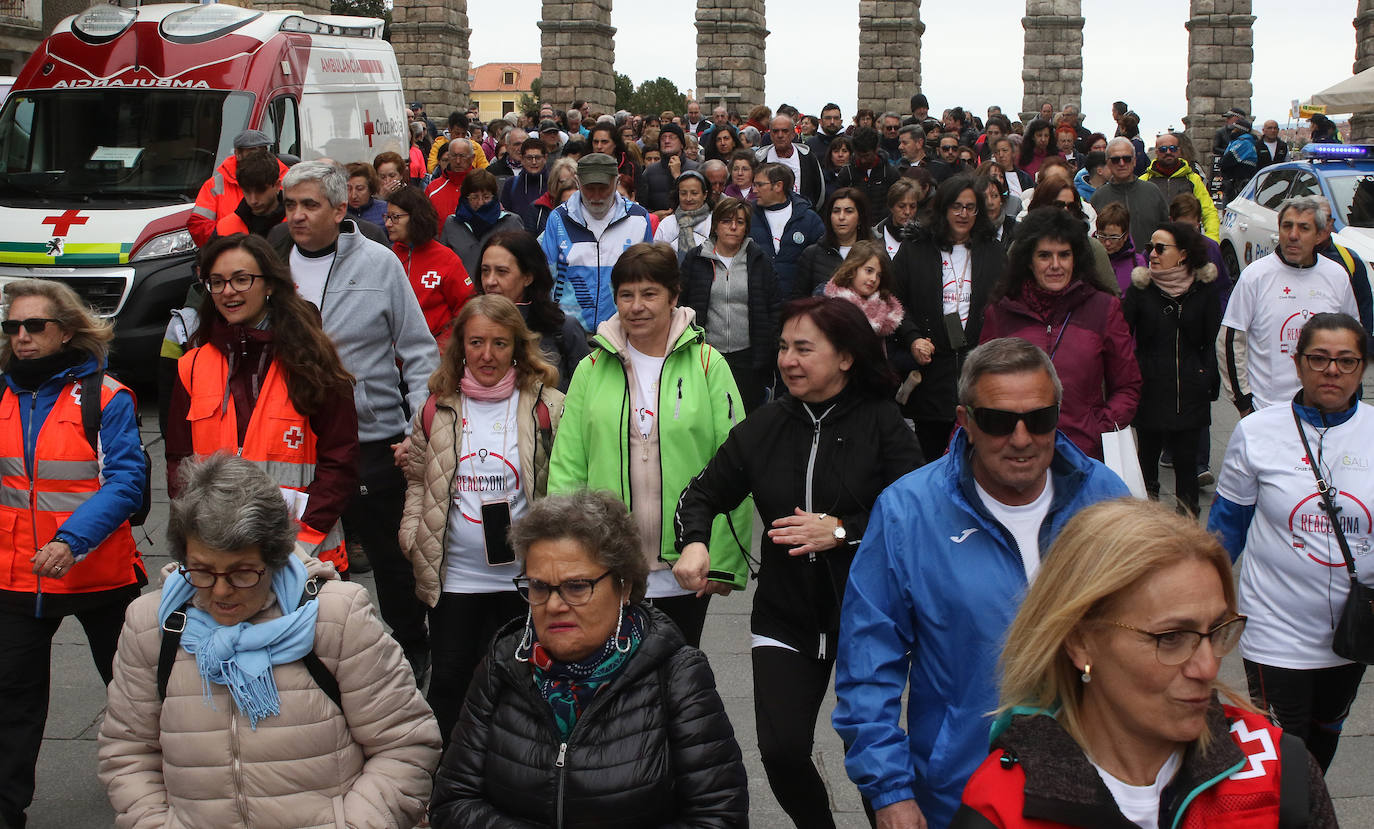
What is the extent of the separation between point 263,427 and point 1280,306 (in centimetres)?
536

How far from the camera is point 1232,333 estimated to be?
293 inches

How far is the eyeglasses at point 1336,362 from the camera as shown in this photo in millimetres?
4297

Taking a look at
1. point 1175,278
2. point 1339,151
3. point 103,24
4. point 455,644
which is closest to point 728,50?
point 1339,151

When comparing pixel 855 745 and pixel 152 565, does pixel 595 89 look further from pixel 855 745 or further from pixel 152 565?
pixel 855 745

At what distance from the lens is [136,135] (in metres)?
11.5

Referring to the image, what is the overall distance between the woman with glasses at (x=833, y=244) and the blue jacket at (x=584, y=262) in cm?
104

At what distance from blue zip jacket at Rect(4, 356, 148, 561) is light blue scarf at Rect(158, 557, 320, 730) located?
130 cm

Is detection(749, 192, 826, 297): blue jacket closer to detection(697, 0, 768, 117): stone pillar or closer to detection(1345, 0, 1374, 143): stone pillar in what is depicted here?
detection(697, 0, 768, 117): stone pillar

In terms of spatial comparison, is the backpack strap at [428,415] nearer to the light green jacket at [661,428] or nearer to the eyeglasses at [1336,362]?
the light green jacket at [661,428]

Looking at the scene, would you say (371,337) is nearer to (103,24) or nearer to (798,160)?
(103,24)

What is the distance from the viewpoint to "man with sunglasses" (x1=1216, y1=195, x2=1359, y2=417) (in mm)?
7273

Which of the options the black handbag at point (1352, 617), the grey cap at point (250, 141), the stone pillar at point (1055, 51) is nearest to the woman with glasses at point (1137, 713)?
the black handbag at point (1352, 617)

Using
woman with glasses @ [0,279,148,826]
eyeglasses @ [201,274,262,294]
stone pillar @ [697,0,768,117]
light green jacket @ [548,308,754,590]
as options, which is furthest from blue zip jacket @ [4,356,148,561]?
stone pillar @ [697,0,768,117]

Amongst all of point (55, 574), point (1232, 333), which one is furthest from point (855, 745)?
point (1232, 333)
